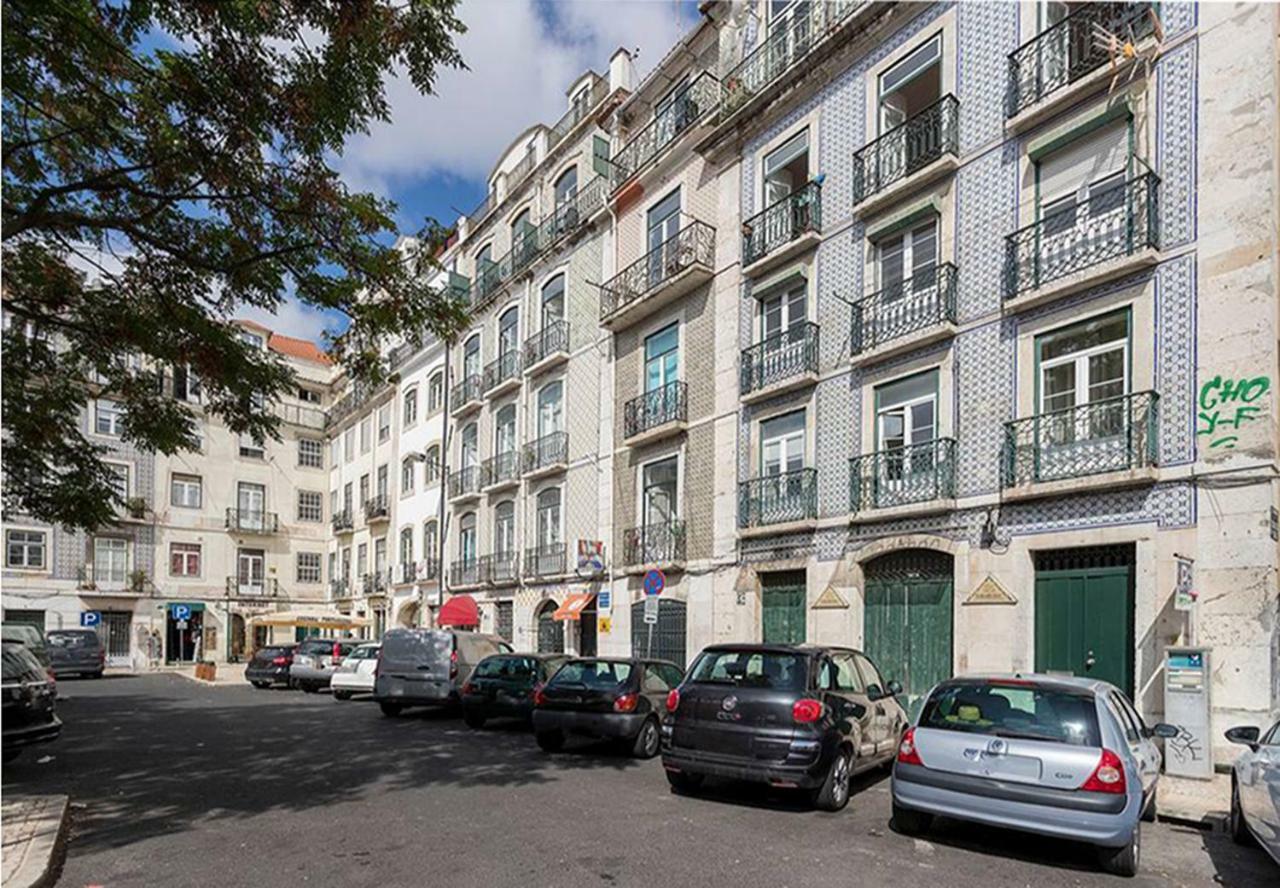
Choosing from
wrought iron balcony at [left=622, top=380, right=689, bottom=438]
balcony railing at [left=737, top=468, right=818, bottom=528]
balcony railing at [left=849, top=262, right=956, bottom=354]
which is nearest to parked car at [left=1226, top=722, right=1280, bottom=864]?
balcony railing at [left=849, top=262, right=956, bottom=354]

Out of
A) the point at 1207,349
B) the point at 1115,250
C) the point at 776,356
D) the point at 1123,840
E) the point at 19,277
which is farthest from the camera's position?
the point at 776,356

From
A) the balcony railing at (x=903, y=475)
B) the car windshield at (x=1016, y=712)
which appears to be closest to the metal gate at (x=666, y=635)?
the balcony railing at (x=903, y=475)

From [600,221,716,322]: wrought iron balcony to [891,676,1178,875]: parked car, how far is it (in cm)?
1375

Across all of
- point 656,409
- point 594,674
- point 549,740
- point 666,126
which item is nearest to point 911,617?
point 594,674

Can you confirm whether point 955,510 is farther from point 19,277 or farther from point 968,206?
point 19,277

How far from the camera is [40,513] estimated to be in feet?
42.2

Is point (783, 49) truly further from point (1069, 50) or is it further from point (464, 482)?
point (464, 482)

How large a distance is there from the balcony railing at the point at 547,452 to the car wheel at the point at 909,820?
17691 millimetres

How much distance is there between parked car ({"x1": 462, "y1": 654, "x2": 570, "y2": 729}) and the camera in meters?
14.8

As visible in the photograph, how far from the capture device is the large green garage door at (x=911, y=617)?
14.4 m

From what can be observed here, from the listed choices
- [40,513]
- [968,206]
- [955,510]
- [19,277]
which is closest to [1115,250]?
[968,206]

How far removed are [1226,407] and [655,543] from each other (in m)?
12.1

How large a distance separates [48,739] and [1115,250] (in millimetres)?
14585

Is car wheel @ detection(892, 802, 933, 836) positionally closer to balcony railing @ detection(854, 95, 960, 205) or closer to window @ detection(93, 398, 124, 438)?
balcony railing @ detection(854, 95, 960, 205)
